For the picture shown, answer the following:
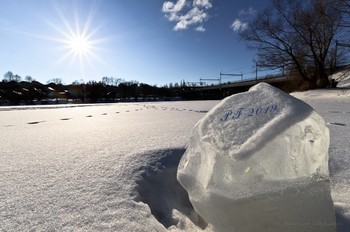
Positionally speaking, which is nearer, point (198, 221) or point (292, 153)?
point (292, 153)

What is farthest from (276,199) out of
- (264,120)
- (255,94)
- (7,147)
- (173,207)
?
(7,147)

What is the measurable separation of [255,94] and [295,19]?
19.4m

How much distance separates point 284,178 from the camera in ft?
3.22

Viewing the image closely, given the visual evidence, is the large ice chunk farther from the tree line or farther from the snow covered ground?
the tree line

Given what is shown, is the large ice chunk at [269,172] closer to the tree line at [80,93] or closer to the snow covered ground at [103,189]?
the snow covered ground at [103,189]

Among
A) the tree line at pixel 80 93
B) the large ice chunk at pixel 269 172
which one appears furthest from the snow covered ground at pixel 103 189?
the tree line at pixel 80 93

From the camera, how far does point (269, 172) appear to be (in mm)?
986

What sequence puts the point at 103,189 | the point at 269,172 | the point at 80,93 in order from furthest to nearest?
the point at 80,93, the point at 103,189, the point at 269,172

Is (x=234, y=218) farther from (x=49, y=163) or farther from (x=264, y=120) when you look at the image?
(x=49, y=163)

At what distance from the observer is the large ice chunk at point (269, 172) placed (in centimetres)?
97

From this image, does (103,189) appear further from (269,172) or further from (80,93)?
(80,93)

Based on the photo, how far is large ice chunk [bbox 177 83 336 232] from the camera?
3.17 feet

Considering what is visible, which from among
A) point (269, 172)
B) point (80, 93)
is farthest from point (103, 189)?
point (80, 93)

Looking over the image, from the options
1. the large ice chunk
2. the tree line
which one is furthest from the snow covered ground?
the tree line
